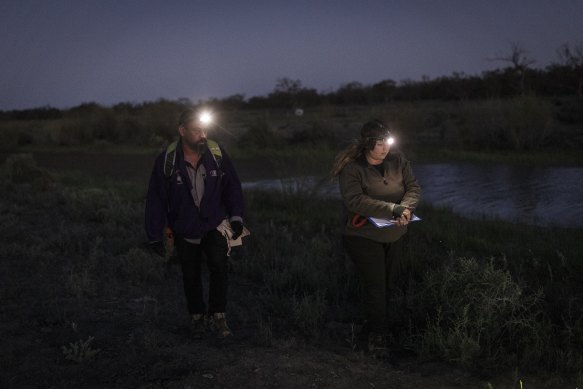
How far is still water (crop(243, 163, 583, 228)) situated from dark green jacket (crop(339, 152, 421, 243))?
20.9ft

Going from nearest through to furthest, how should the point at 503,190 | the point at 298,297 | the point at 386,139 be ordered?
the point at 386,139
the point at 298,297
the point at 503,190

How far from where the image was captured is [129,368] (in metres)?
4.44

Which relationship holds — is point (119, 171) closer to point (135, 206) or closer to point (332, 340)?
point (135, 206)

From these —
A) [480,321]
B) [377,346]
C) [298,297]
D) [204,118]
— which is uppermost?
[204,118]

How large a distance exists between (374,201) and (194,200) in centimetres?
133

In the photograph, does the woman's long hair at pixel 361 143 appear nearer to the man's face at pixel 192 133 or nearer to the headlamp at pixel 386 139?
the headlamp at pixel 386 139

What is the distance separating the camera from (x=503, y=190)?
1413 centimetres

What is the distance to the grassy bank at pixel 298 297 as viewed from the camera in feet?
15.2

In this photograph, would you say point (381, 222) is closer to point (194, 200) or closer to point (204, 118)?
point (194, 200)

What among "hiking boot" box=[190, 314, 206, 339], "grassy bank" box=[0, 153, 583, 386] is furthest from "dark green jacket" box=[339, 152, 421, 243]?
"hiking boot" box=[190, 314, 206, 339]

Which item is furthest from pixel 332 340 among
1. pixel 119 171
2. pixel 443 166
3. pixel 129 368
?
pixel 119 171

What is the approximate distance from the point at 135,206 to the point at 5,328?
6841mm

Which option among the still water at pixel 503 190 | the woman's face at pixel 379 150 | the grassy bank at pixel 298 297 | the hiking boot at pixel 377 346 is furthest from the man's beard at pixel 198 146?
the still water at pixel 503 190

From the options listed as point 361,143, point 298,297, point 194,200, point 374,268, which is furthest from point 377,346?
point 298,297
